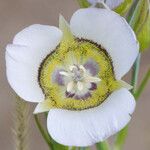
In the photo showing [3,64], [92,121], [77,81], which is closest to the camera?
[92,121]

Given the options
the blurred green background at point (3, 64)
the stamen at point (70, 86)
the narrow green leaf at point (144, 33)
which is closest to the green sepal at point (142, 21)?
the narrow green leaf at point (144, 33)

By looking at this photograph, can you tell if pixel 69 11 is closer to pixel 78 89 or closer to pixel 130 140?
pixel 130 140

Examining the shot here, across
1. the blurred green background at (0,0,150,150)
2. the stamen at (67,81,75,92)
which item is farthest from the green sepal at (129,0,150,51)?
the blurred green background at (0,0,150,150)

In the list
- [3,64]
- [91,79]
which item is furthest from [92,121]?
[3,64]

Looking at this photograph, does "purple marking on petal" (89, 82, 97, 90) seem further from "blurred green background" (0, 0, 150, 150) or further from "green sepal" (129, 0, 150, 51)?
→ "blurred green background" (0, 0, 150, 150)

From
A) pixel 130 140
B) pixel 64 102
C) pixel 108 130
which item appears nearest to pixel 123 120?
pixel 108 130

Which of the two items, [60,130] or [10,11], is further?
[10,11]

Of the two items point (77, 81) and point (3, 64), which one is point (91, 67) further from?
point (3, 64)
